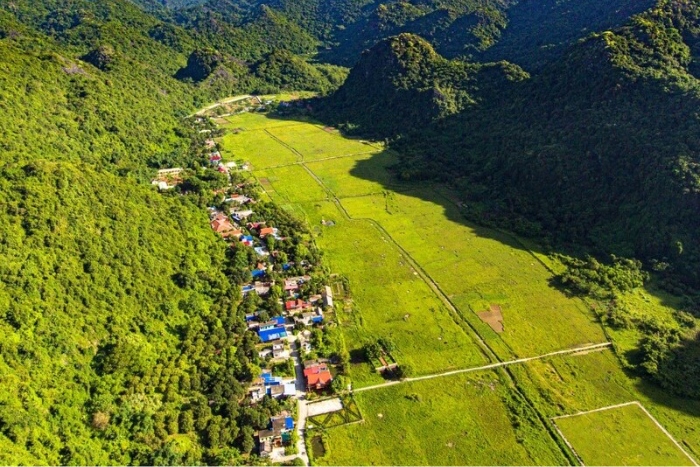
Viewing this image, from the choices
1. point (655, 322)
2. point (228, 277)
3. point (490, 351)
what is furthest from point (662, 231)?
point (228, 277)

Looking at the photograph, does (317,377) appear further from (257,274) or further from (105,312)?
(105,312)

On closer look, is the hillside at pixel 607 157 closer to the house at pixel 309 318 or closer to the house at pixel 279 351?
the house at pixel 309 318

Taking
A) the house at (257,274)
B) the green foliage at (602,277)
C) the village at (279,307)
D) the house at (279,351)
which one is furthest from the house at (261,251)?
the green foliage at (602,277)

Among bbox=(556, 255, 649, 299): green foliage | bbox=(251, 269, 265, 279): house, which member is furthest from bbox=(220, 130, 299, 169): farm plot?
bbox=(556, 255, 649, 299): green foliage

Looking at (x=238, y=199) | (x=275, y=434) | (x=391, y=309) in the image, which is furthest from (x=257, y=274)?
(x=275, y=434)

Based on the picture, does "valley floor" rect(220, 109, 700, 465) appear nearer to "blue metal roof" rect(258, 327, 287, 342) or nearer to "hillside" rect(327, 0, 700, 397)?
"hillside" rect(327, 0, 700, 397)

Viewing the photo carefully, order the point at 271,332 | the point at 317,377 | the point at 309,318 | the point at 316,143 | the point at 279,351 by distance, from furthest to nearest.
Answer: the point at 316,143, the point at 309,318, the point at 271,332, the point at 279,351, the point at 317,377
